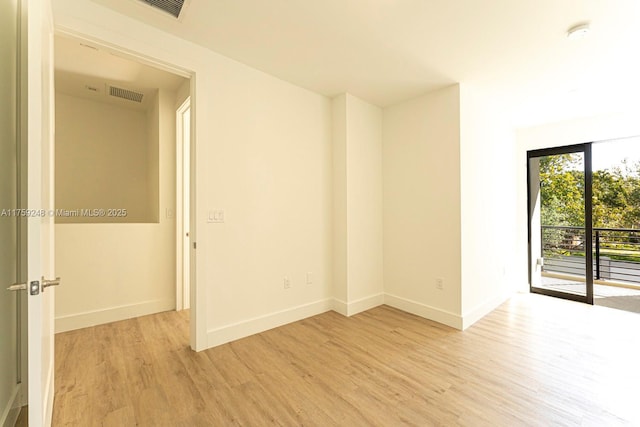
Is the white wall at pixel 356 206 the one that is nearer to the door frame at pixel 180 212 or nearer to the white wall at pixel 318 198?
the white wall at pixel 318 198

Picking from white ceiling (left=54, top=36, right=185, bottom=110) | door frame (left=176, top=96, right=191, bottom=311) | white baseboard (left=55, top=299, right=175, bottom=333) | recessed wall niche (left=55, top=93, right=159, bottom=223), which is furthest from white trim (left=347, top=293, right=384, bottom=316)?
white ceiling (left=54, top=36, right=185, bottom=110)

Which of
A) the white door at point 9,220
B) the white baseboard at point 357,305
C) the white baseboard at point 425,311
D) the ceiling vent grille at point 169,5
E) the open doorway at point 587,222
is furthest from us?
the open doorway at point 587,222

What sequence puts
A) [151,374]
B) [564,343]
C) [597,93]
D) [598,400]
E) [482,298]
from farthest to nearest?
[482,298] < [597,93] < [564,343] < [151,374] < [598,400]

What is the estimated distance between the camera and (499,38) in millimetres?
2166

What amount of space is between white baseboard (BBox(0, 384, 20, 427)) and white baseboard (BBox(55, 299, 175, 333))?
1233 millimetres

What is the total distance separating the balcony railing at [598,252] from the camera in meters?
3.63

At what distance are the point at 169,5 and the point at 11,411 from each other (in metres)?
2.60

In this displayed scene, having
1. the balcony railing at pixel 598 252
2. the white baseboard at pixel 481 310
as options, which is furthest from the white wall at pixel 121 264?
the balcony railing at pixel 598 252

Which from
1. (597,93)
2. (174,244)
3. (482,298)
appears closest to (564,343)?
(482,298)

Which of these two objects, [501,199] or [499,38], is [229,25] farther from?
[501,199]

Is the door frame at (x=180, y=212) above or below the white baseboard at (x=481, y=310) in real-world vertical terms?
above

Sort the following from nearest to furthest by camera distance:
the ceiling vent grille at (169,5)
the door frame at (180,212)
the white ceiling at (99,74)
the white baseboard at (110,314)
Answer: the ceiling vent grille at (169,5) < the white ceiling at (99,74) < the white baseboard at (110,314) < the door frame at (180,212)

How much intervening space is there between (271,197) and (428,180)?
5.66 ft

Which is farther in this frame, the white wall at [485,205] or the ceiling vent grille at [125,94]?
the ceiling vent grille at [125,94]
